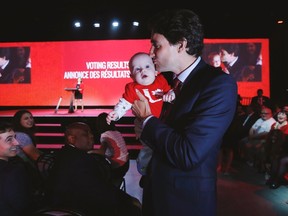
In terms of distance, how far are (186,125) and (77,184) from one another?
1316mm

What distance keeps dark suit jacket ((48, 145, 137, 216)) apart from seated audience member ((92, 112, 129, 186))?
1156 mm

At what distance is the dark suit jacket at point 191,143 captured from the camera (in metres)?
1.04

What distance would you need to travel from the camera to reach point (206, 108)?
107cm

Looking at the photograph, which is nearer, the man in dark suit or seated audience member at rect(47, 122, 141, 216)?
the man in dark suit

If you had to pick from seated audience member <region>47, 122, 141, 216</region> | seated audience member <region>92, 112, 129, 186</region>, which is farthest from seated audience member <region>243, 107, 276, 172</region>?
seated audience member <region>47, 122, 141, 216</region>

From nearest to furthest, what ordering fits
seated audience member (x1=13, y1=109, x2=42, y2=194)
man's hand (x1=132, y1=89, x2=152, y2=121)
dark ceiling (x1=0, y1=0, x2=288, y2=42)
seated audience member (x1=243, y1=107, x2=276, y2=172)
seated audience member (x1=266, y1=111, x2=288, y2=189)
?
man's hand (x1=132, y1=89, x2=152, y2=121) → seated audience member (x1=13, y1=109, x2=42, y2=194) → seated audience member (x1=266, y1=111, x2=288, y2=189) → seated audience member (x1=243, y1=107, x2=276, y2=172) → dark ceiling (x1=0, y1=0, x2=288, y2=42)

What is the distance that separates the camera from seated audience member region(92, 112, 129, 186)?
11.7 ft

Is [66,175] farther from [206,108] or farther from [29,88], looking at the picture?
[29,88]

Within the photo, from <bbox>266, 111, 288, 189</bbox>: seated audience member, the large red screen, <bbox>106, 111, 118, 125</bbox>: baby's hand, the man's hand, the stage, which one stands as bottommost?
<bbox>266, 111, 288, 189</bbox>: seated audience member

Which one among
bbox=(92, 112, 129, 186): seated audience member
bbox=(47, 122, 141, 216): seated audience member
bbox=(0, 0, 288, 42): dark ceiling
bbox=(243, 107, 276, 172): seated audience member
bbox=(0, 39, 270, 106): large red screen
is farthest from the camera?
bbox=(0, 39, 270, 106): large red screen

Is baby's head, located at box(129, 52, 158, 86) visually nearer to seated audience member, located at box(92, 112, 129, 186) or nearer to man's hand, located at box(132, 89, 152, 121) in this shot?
man's hand, located at box(132, 89, 152, 121)

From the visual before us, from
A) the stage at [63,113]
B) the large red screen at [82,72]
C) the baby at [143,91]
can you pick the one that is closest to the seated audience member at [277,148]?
the baby at [143,91]

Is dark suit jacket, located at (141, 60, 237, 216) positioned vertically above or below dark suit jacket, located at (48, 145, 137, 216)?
above

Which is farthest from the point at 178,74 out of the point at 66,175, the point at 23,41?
the point at 23,41
